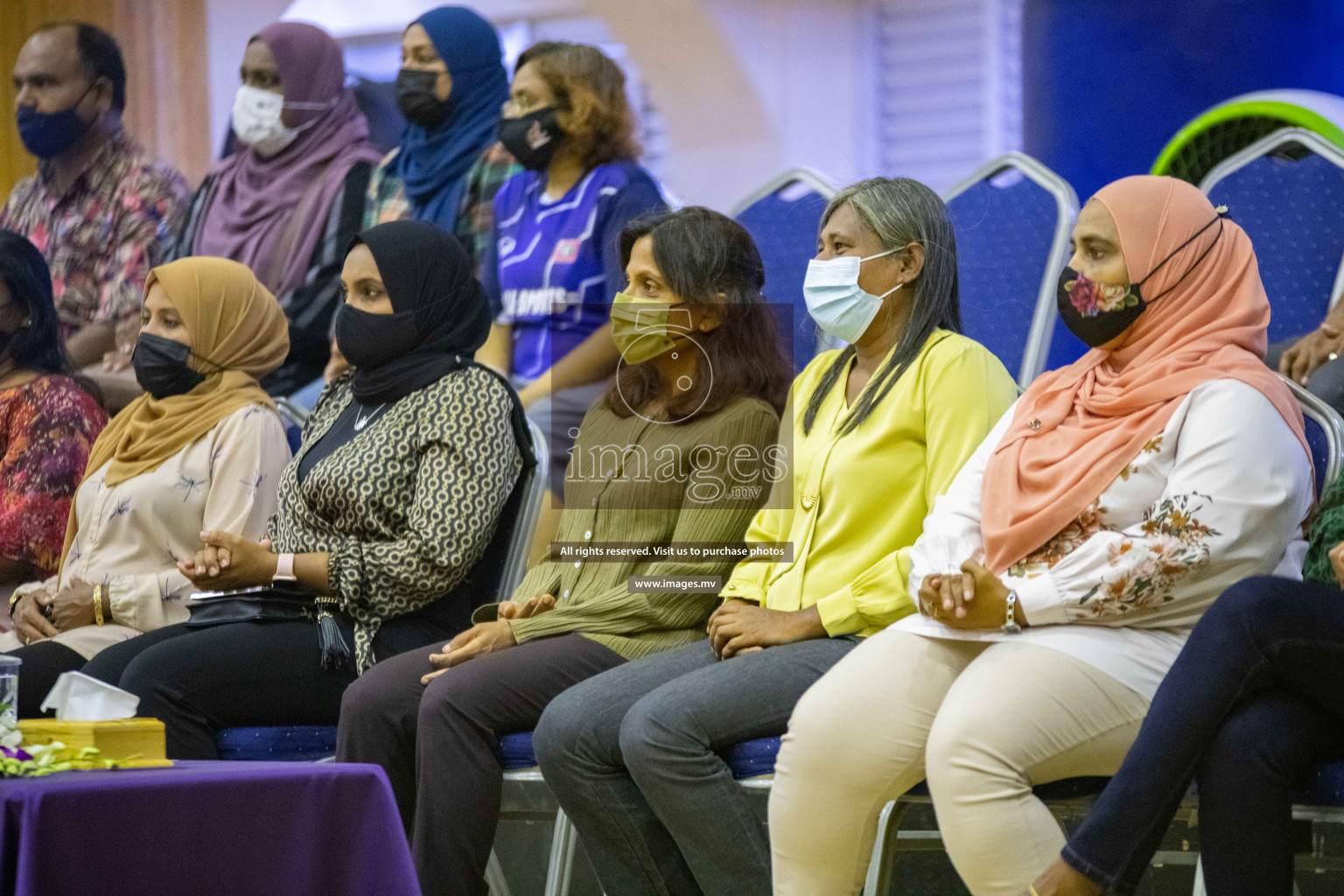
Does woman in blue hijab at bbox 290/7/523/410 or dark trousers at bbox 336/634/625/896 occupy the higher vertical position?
woman in blue hijab at bbox 290/7/523/410

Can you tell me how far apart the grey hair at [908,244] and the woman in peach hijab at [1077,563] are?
22 cm

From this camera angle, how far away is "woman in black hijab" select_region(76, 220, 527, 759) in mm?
2453

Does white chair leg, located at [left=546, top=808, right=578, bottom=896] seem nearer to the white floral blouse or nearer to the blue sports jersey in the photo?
the white floral blouse

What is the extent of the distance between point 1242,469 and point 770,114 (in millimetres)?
2523

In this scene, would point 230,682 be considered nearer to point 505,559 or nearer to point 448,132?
point 505,559

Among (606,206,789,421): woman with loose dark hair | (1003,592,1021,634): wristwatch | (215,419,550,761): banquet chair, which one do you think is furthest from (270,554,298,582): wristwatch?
(1003,592,1021,634): wristwatch

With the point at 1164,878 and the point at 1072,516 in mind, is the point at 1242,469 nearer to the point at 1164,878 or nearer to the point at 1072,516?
the point at 1072,516

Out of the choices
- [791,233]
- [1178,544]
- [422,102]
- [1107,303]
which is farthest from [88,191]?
[1178,544]

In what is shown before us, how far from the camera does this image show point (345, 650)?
249 centimetres

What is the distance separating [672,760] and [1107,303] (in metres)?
0.86

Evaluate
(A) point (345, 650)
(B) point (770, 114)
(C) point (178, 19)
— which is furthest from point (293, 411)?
(C) point (178, 19)

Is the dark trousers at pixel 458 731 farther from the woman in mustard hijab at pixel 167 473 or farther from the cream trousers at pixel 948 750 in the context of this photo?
the woman in mustard hijab at pixel 167 473

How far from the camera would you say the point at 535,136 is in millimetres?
3475

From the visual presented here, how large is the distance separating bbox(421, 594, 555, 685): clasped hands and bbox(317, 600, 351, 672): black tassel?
7.6 inches
